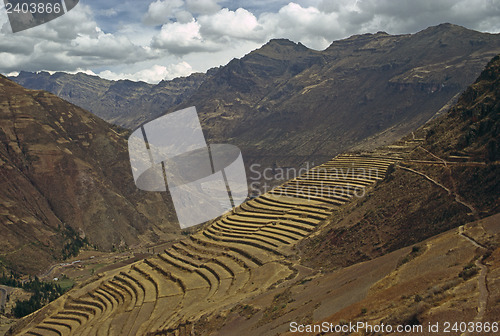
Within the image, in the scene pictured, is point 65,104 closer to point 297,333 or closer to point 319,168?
point 319,168

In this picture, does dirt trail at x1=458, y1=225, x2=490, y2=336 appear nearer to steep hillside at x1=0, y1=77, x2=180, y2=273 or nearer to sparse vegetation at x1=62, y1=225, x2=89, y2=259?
steep hillside at x1=0, y1=77, x2=180, y2=273

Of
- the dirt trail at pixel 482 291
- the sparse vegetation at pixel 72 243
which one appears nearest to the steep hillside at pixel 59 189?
the sparse vegetation at pixel 72 243

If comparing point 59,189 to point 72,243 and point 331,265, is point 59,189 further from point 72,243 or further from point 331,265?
point 331,265

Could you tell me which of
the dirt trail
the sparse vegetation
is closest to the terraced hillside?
the dirt trail

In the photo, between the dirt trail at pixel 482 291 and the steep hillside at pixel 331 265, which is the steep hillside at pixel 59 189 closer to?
the steep hillside at pixel 331 265

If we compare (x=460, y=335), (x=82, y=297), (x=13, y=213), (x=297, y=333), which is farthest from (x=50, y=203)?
(x=460, y=335)
